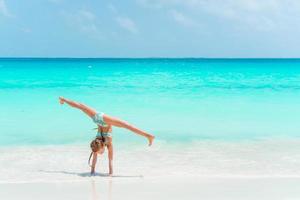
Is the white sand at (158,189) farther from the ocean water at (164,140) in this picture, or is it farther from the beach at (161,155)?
the ocean water at (164,140)

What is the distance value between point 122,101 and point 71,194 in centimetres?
1412

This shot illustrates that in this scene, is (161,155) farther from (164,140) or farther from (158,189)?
(158,189)

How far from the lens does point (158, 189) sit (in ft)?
22.4

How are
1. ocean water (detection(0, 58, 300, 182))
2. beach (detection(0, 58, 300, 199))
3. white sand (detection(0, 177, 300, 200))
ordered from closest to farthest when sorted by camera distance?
white sand (detection(0, 177, 300, 200)), beach (detection(0, 58, 300, 199)), ocean water (detection(0, 58, 300, 182))

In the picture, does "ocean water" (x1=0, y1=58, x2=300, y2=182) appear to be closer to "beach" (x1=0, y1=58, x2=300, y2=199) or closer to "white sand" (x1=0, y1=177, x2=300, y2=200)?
"beach" (x1=0, y1=58, x2=300, y2=199)

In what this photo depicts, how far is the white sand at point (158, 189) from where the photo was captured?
6469 millimetres

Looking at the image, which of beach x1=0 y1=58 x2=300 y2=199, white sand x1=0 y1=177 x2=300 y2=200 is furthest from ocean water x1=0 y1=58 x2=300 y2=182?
white sand x1=0 y1=177 x2=300 y2=200

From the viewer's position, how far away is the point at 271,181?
24.1 feet

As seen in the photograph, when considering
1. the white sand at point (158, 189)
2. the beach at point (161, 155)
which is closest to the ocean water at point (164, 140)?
the beach at point (161, 155)

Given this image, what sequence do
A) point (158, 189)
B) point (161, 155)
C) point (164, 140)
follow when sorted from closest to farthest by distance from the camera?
point (158, 189) → point (161, 155) → point (164, 140)

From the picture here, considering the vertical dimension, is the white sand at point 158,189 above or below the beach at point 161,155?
below

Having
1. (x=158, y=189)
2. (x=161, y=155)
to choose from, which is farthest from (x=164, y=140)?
(x=158, y=189)

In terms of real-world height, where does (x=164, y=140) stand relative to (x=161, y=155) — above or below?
above

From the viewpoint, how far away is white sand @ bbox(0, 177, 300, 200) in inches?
255
